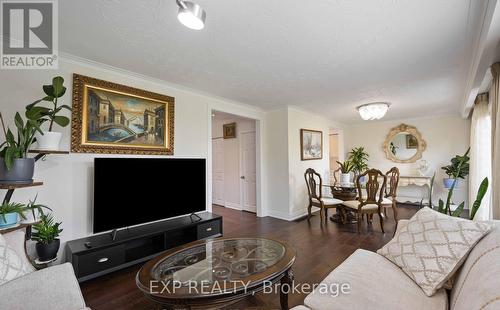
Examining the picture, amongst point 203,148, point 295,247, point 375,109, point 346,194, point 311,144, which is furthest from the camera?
point 311,144

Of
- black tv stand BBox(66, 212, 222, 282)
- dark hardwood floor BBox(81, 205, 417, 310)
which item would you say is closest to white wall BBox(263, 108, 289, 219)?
dark hardwood floor BBox(81, 205, 417, 310)

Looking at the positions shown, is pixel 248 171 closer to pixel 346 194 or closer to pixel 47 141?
pixel 346 194

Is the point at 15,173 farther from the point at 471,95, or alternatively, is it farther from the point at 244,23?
the point at 471,95

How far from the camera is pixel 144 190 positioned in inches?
104

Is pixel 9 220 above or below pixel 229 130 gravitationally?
below

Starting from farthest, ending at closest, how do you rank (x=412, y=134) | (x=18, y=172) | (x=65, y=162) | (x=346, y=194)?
(x=412, y=134)
(x=346, y=194)
(x=65, y=162)
(x=18, y=172)

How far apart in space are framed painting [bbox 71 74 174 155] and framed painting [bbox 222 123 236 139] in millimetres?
2363

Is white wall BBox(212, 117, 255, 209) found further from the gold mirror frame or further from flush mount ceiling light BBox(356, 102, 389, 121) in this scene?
the gold mirror frame

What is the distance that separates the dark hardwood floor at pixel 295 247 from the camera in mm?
1881

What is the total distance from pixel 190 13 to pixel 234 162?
4.27 m

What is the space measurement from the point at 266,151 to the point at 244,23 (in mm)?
3281

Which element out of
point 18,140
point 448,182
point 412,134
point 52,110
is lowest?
point 448,182

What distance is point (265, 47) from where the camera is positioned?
7.07 feet

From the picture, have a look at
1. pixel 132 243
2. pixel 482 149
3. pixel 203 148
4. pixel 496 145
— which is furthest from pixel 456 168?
pixel 132 243
